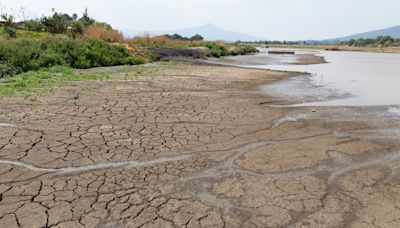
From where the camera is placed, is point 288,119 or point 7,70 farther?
point 7,70

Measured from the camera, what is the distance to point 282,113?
26.9ft

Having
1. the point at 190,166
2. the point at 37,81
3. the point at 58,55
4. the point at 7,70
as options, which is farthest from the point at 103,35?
the point at 190,166

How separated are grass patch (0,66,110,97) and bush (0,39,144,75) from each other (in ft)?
2.52

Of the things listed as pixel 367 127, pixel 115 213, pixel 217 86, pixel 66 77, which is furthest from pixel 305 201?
pixel 66 77

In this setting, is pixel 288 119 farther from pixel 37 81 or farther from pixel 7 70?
pixel 7 70

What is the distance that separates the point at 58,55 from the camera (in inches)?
623

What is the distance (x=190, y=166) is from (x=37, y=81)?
8709 millimetres

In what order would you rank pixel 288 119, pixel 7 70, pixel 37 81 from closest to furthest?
1. pixel 288 119
2. pixel 37 81
3. pixel 7 70

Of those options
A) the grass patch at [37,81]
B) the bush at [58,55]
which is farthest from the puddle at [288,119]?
the bush at [58,55]

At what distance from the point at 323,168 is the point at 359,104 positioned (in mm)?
5946

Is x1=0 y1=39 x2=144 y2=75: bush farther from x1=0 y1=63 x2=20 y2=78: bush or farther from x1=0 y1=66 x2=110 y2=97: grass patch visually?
x1=0 y1=66 x2=110 y2=97: grass patch

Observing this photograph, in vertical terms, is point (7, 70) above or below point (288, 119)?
above

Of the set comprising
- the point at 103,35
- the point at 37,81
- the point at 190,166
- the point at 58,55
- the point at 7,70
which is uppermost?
the point at 103,35

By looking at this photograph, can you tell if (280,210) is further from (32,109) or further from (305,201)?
(32,109)
